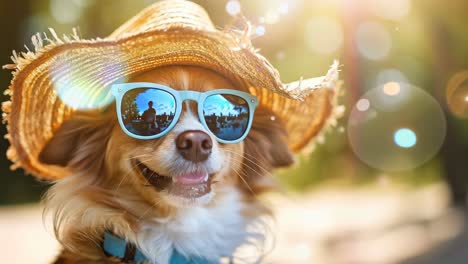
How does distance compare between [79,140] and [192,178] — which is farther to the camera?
[79,140]

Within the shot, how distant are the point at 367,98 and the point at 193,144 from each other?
18.0ft

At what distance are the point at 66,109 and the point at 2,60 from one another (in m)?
5.23

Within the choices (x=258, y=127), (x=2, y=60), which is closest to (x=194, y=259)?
(x=258, y=127)

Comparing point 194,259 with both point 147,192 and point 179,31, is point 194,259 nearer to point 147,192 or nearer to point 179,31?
point 147,192

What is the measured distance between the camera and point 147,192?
2.44 meters

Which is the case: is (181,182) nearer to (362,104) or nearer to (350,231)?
(362,104)

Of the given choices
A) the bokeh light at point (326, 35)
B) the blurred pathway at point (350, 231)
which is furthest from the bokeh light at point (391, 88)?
the blurred pathway at point (350, 231)

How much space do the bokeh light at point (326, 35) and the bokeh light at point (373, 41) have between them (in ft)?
0.80

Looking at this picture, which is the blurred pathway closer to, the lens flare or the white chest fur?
the white chest fur

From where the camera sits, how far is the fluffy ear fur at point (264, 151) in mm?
2838

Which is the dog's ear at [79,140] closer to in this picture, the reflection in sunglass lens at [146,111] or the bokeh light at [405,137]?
the reflection in sunglass lens at [146,111]

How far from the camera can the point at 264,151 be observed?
Answer: 2.88 m

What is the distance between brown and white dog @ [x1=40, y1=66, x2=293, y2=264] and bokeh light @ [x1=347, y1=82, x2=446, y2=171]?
5013 mm

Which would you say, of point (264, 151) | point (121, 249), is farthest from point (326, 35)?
point (121, 249)
